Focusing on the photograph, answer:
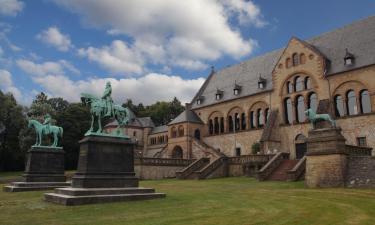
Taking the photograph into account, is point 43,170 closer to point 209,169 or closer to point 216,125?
point 209,169

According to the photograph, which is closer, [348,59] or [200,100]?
[348,59]

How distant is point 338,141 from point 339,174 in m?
2.04

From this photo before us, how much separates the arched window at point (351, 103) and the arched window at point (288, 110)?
280 inches

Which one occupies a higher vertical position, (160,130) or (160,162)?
(160,130)

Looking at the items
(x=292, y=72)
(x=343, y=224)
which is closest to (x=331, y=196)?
(x=343, y=224)

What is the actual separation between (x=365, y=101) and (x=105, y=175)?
99.7 ft

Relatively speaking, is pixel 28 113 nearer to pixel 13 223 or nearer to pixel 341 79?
pixel 341 79

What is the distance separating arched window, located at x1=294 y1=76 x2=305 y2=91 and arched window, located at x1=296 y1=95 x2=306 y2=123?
3.33ft

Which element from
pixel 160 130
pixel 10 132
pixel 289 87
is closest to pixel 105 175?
pixel 289 87

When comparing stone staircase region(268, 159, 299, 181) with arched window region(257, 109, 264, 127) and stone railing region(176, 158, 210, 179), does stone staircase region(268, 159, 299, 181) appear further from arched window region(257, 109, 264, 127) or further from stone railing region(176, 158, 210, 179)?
arched window region(257, 109, 264, 127)

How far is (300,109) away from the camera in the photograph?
4322cm

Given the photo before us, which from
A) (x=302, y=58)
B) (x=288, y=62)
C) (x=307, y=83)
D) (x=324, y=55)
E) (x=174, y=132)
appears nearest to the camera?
(x=307, y=83)

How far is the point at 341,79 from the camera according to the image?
39.0m

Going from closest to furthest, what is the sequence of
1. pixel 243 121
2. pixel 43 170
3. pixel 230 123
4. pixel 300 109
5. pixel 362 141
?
1. pixel 43 170
2. pixel 362 141
3. pixel 300 109
4. pixel 243 121
5. pixel 230 123
